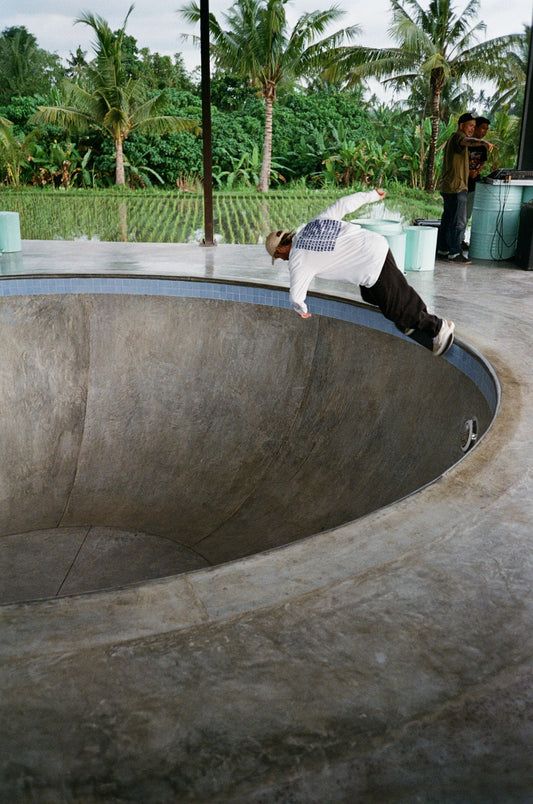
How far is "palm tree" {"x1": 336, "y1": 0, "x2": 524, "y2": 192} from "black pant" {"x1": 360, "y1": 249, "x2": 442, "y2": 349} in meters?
16.5

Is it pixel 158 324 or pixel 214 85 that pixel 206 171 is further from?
pixel 214 85

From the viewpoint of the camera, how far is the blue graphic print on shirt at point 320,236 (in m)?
3.85

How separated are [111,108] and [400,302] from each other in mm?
17443

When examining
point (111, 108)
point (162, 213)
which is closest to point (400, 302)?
point (162, 213)

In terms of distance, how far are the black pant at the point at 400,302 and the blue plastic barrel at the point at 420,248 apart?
9.02 feet

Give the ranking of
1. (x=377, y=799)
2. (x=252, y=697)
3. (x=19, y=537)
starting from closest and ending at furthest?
(x=377, y=799) < (x=252, y=697) < (x=19, y=537)

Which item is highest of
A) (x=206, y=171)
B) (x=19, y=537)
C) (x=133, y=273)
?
(x=206, y=171)

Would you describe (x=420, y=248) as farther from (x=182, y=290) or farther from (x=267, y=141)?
(x=267, y=141)

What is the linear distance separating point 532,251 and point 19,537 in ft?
18.5

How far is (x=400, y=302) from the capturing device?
4.24 m

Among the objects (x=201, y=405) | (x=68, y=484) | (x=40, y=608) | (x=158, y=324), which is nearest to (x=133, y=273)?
(x=158, y=324)

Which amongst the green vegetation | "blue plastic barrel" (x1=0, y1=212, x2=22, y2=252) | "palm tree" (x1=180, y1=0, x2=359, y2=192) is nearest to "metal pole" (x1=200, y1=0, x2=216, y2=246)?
"blue plastic barrel" (x1=0, y1=212, x2=22, y2=252)

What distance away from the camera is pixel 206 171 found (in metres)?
7.79

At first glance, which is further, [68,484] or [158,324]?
[158,324]
